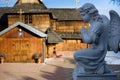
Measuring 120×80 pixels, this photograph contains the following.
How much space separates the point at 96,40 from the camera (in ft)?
25.2

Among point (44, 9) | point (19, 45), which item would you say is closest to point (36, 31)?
point (19, 45)

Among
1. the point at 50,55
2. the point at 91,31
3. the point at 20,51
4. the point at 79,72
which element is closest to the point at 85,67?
the point at 79,72

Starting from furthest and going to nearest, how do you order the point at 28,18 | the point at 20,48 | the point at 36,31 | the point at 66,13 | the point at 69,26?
the point at 66,13, the point at 69,26, the point at 28,18, the point at 20,48, the point at 36,31

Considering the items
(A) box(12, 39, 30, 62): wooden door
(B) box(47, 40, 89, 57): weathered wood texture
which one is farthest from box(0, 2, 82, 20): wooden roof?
(A) box(12, 39, 30, 62): wooden door

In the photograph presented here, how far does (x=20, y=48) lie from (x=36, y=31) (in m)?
2.12

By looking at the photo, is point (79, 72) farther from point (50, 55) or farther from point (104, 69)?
point (50, 55)

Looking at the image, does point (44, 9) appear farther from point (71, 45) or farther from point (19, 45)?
point (19, 45)

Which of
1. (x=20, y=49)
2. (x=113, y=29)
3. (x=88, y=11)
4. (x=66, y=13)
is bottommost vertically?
(x=20, y=49)

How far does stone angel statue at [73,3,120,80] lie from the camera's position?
762cm

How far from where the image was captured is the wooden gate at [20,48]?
2912 cm

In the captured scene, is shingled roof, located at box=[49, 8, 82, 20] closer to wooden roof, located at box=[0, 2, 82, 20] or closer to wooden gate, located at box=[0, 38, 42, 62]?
wooden roof, located at box=[0, 2, 82, 20]

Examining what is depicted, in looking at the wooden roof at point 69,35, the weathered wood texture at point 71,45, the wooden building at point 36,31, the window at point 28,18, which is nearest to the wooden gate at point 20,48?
the wooden building at point 36,31

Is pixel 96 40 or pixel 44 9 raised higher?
pixel 44 9

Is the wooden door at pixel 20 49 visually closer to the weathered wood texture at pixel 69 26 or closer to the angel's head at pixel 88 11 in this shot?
the weathered wood texture at pixel 69 26
